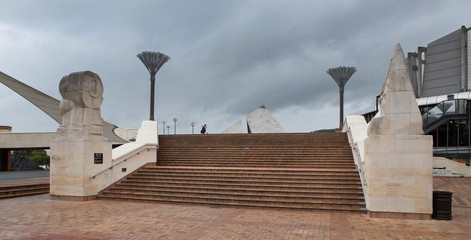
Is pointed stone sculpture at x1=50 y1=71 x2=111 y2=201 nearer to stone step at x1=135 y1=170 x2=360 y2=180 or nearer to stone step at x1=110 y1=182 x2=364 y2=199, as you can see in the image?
stone step at x1=110 y1=182 x2=364 y2=199

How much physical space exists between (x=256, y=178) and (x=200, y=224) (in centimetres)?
365

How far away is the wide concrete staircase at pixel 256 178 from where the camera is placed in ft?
28.7

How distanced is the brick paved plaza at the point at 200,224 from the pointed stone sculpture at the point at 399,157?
38 cm

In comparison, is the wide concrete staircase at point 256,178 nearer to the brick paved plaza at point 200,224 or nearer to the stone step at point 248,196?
the stone step at point 248,196

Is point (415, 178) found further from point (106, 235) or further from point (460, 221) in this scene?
point (106, 235)

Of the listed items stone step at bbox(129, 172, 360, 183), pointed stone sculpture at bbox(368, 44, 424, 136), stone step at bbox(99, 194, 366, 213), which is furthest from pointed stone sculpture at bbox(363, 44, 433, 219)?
stone step at bbox(129, 172, 360, 183)

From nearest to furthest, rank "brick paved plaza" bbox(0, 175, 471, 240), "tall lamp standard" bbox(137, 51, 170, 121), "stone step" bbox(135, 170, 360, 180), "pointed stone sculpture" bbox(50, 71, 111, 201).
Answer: "brick paved plaza" bbox(0, 175, 471, 240) → "stone step" bbox(135, 170, 360, 180) → "pointed stone sculpture" bbox(50, 71, 111, 201) → "tall lamp standard" bbox(137, 51, 170, 121)

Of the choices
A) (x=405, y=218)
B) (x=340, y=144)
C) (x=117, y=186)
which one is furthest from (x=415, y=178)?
(x=117, y=186)

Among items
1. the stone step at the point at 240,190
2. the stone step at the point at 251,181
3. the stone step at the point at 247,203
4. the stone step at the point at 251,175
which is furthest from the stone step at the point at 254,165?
the stone step at the point at 247,203

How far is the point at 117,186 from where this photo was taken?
1077 cm

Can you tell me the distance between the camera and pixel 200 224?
22.2 feet

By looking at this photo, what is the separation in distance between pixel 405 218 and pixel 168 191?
606cm

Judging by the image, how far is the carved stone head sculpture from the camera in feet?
32.9

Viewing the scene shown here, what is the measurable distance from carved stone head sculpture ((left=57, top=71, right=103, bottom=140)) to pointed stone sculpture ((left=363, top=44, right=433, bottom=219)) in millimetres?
7612
